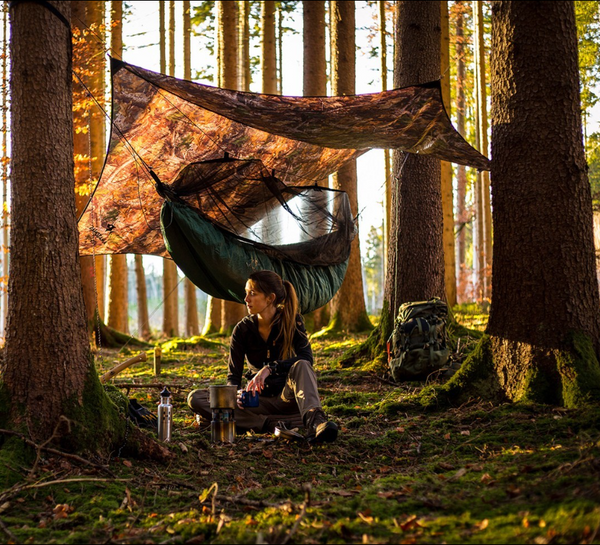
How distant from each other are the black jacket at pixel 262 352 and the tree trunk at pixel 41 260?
36.3 inches

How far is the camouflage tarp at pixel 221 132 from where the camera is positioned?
331 centimetres

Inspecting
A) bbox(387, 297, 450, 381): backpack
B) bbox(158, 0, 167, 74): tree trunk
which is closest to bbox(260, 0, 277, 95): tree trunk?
bbox(158, 0, 167, 74): tree trunk

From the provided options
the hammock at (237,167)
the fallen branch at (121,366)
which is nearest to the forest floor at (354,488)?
the fallen branch at (121,366)

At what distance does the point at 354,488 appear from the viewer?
2.07 m

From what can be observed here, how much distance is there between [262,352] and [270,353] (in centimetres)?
5

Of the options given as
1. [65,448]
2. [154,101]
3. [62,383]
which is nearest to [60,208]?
[62,383]

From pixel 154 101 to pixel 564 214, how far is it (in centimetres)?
229

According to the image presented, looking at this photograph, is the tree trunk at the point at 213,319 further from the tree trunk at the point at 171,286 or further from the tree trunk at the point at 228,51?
the tree trunk at the point at 171,286

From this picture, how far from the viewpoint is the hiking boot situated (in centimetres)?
272

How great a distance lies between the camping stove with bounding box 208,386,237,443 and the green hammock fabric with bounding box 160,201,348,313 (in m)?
1.03

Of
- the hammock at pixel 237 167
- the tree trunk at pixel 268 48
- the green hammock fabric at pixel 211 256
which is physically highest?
the tree trunk at pixel 268 48

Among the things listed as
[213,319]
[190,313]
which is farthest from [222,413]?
[190,313]

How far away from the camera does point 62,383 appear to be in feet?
7.25

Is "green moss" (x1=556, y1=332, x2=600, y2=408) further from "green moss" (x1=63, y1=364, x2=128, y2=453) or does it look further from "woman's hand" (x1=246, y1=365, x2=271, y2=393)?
"green moss" (x1=63, y1=364, x2=128, y2=453)
